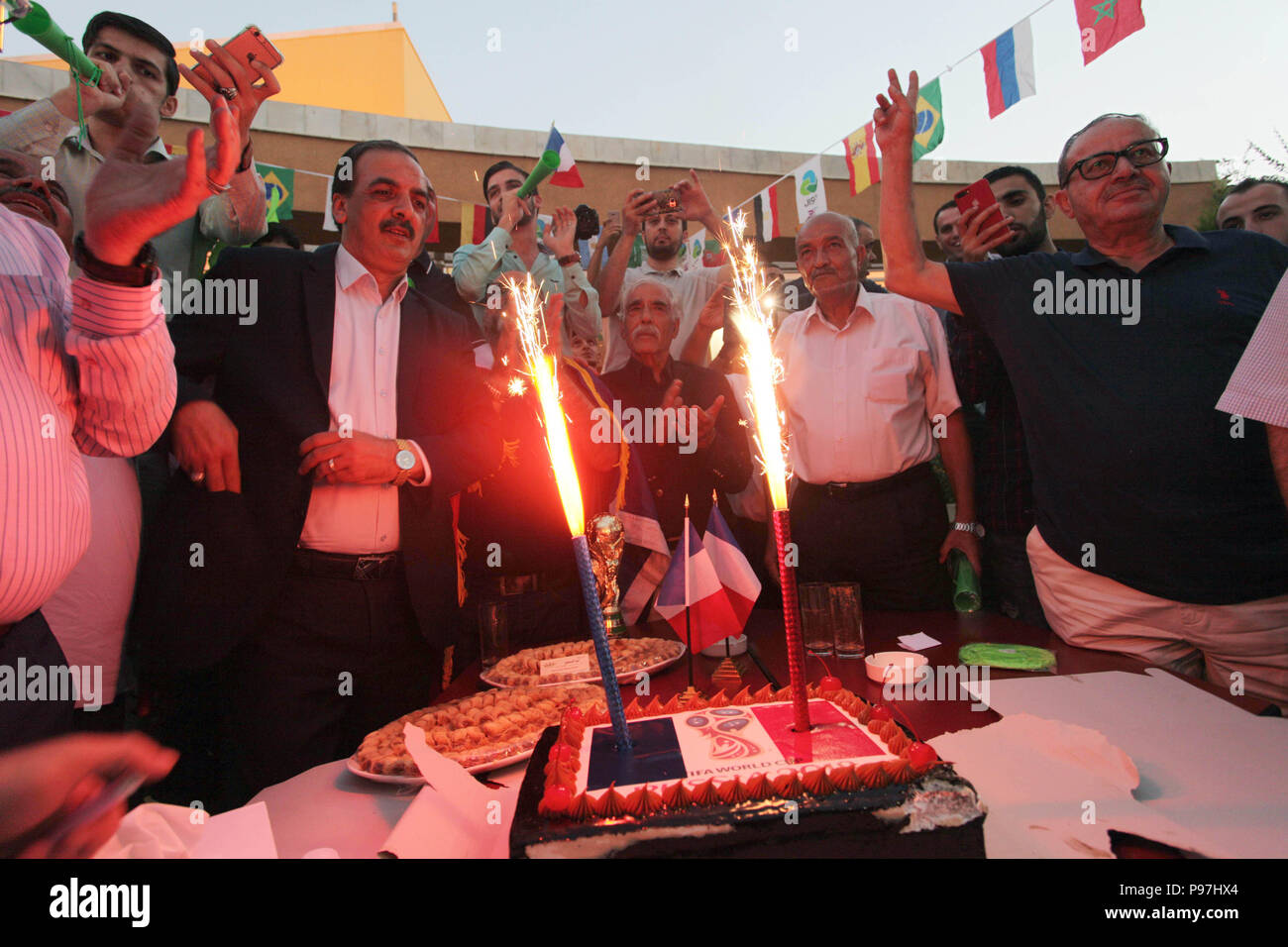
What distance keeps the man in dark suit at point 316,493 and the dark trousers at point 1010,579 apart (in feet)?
7.59

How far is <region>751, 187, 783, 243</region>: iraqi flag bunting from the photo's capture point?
24.2 feet

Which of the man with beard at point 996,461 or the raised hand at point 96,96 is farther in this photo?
the man with beard at point 996,461

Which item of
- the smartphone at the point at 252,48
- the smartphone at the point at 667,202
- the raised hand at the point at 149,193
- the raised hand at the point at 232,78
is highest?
the smartphone at the point at 667,202

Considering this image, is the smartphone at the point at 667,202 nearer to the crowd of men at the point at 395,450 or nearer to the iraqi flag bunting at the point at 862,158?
the crowd of men at the point at 395,450

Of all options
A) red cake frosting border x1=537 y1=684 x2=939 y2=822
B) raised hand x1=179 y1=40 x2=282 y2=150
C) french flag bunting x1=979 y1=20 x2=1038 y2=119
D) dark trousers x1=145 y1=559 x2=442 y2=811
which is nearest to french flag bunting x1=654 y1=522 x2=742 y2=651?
red cake frosting border x1=537 y1=684 x2=939 y2=822

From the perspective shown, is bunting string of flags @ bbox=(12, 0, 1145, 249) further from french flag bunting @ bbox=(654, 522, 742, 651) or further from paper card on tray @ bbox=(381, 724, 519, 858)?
paper card on tray @ bbox=(381, 724, 519, 858)

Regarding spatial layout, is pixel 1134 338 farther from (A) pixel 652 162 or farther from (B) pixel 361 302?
(A) pixel 652 162

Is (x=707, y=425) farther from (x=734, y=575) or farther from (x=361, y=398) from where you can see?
(x=361, y=398)

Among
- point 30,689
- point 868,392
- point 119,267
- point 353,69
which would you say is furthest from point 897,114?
point 353,69

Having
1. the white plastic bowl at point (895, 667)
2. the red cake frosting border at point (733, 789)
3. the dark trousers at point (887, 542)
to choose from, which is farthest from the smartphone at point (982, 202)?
the red cake frosting border at point (733, 789)

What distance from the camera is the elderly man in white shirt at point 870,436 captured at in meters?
3.06

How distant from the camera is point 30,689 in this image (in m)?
1.34

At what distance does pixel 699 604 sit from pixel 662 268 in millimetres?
3548
